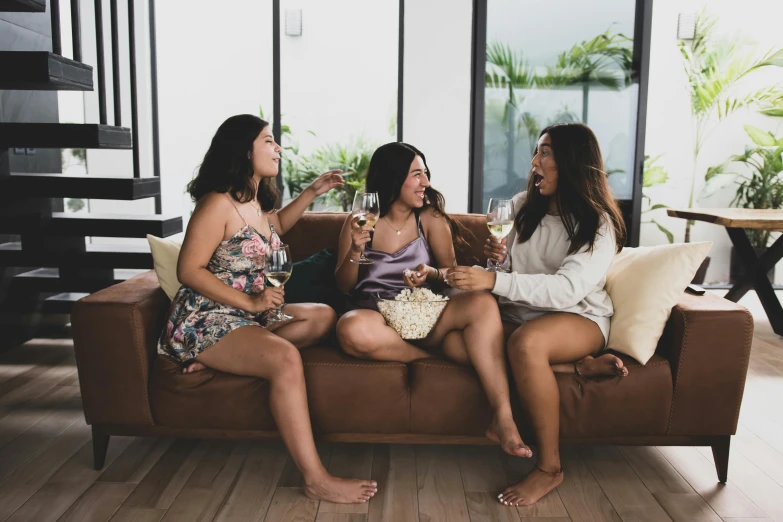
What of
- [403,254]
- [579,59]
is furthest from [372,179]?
[579,59]

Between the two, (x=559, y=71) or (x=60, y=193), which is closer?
(x=60, y=193)

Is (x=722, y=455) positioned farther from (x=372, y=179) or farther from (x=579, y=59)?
(x=579, y=59)

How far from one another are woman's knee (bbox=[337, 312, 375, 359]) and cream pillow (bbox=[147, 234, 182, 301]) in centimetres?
66

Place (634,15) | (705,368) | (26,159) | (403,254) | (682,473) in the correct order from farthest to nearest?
(634,15), (26,159), (403,254), (682,473), (705,368)

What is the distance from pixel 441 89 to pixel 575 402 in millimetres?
3051

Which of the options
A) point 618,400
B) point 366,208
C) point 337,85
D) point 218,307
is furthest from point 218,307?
point 337,85

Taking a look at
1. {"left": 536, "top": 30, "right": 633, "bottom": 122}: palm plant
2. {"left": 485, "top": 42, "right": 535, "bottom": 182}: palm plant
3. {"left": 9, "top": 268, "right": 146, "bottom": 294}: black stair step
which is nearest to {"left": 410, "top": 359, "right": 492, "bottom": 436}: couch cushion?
{"left": 9, "top": 268, "right": 146, "bottom": 294}: black stair step

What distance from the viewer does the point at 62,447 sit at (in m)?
2.67

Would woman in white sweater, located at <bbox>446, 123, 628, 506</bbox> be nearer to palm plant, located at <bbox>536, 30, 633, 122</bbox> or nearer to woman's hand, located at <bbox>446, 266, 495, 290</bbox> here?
woman's hand, located at <bbox>446, 266, 495, 290</bbox>

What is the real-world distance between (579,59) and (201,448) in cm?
369

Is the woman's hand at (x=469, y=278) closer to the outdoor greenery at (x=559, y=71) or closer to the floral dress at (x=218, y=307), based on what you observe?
the floral dress at (x=218, y=307)

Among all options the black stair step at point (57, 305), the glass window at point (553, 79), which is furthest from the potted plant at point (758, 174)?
the black stair step at point (57, 305)

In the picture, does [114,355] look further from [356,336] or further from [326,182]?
[326,182]

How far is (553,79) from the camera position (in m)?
5.01
